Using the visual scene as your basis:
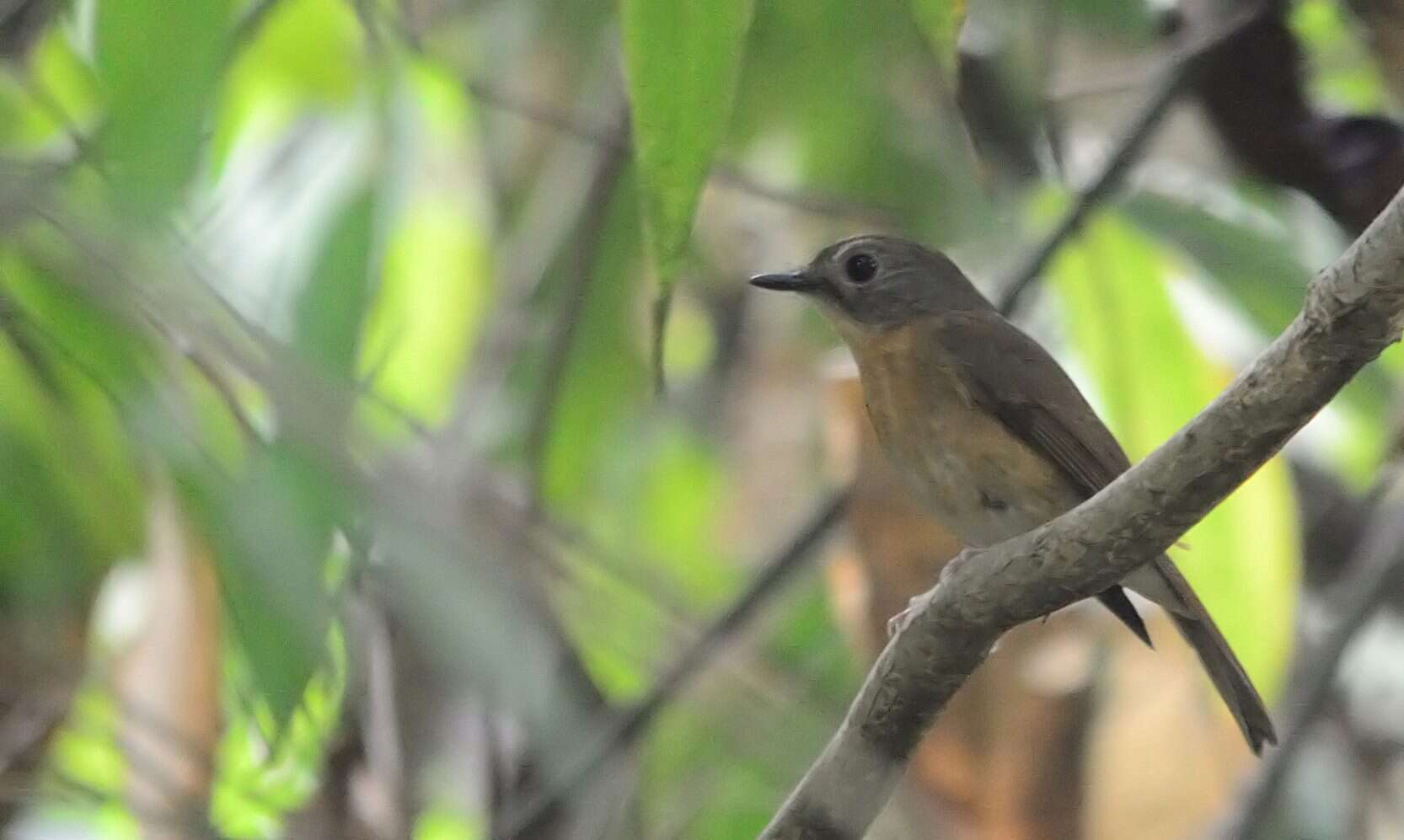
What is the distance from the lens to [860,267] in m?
3.75

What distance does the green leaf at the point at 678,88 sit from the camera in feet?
6.34

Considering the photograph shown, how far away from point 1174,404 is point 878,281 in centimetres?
68

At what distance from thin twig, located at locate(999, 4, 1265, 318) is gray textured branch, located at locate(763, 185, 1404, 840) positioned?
1287mm

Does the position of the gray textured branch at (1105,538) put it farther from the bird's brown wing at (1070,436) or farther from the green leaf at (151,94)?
the green leaf at (151,94)

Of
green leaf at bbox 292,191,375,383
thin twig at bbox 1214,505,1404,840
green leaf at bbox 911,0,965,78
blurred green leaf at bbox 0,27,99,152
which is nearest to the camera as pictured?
green leaf at bbox 911,0,965,78

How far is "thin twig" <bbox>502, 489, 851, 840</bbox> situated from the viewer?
347cm

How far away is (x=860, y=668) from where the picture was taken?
3926 millimetres

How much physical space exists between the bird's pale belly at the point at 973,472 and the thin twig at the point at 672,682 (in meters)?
0.41

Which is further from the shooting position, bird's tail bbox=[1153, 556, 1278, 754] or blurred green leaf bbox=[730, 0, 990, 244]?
blurred green leaf bbox=[730, 0, 990, 244]

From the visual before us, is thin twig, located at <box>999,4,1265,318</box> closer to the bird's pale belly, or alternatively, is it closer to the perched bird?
the perched bird

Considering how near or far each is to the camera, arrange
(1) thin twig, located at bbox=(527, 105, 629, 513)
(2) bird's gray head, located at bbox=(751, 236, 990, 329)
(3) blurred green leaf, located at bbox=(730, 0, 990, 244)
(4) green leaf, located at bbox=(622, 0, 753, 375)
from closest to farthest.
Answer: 1. (4) green leaf, located at bbox=(622, 0, 753, 375)
2. (2) bird's gray head, located at bbox=(751, 236, 990, 329)
3. (3) blurred green leaf, located at bbox=(730, 0, 990, 244)
4. (1) thin twig, located at bbox=(527, 105, 629, 513)

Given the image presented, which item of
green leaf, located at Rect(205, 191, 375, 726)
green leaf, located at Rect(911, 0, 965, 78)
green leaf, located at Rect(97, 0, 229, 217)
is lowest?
green leaf, located at Rect(205, 191, 375, 726)

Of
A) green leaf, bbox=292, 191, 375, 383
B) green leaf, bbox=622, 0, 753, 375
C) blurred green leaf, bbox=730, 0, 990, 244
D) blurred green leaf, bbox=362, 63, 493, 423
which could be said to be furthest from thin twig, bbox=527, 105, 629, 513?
green leaf, bbox=622, 0, 753, 375

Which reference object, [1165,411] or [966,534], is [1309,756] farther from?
[966,534]
